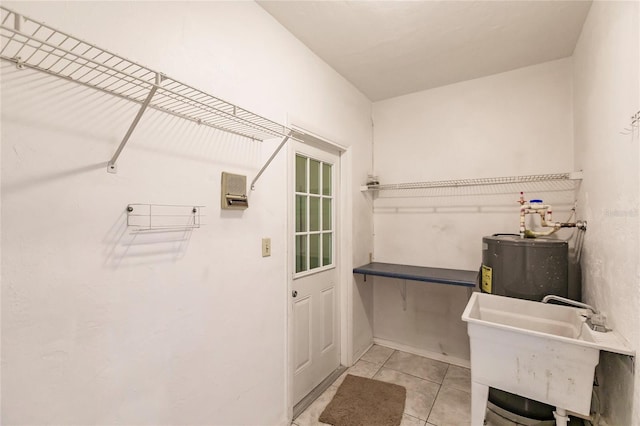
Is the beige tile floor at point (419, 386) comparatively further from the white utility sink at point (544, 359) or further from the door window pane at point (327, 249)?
the door window pane at point (327, 249)

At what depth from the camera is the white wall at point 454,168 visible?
2.37 m

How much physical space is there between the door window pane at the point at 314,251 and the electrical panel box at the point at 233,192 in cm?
88

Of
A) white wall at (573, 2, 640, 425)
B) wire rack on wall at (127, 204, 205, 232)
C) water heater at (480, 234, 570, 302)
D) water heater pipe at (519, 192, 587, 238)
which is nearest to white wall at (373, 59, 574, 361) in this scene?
water heater pipe at (519, 192, 587, 238)

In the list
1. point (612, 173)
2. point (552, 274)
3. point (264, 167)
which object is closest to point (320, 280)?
point (264, 167)

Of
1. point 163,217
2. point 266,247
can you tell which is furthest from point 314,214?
point 163,217

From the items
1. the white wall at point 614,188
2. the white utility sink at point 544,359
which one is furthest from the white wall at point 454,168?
the white utility sink at point 544,359

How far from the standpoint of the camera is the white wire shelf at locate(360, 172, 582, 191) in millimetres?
2169

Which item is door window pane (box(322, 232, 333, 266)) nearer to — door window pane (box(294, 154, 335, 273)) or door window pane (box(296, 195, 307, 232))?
door window pane (box(294, 154, 335, 273))

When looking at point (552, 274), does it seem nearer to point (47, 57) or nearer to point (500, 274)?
point (500, 274)

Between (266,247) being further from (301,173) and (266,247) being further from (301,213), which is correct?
(301,173)

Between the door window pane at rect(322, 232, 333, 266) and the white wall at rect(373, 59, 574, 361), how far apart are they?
75 cm

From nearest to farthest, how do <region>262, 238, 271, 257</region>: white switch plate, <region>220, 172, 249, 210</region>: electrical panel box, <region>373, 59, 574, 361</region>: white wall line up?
<region>220, 172, 249, 210</region>: electrical panel box, <region>262, 238, 271, 257</region>: white switch plate, <region>373, 59, 574, 361</region>: white wall

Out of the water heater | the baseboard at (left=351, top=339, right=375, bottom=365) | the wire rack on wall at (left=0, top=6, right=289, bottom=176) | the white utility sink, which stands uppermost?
the wire rack on wall at (left=0, top=6, right=289, bottom=176)

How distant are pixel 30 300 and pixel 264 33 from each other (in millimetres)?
1694
